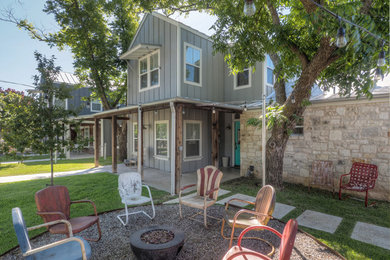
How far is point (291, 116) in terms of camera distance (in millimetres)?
5809

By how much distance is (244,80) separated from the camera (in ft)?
31.8

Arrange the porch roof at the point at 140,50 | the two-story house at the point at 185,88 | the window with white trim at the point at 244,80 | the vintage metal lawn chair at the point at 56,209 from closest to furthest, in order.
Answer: the vintage metal lawn chair at the point at 56,209, the two-story house at the point at 185,88, the porch roof at the point at 140,50, the window with white trim at the point at 244,80

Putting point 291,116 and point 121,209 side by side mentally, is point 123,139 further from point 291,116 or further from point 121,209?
point 291,116

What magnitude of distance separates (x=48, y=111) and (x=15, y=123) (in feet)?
2.19

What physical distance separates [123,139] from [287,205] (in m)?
10.0

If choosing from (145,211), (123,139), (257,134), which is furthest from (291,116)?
(123,139)

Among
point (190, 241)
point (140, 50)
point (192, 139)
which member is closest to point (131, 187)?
point (190, 241)

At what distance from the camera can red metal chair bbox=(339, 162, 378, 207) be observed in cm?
522

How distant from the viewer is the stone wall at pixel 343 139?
5.44m

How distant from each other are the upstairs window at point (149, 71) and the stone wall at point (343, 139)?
173 inches

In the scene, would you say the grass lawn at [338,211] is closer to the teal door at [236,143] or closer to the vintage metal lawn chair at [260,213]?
the vintage metal lawn chair at [260,213]

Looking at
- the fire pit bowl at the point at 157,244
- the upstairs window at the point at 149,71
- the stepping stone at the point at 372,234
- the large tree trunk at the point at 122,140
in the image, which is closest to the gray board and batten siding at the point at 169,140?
the upstairs window at the point at 149,71

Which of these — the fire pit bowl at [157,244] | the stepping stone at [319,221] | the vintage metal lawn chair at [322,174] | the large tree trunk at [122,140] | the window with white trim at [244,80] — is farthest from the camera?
the large tree trunk at [122,140]

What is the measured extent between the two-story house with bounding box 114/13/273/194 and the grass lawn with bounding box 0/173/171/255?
4.92ft
